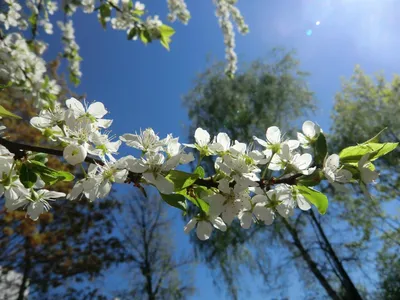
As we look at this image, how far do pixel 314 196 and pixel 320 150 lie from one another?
8 centimetres

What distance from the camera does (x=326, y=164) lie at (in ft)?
1.91

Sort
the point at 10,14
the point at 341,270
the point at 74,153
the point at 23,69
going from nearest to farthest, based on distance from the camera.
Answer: the point at 74,153 < the point at 23,69 < the point at 10,14 < the point at 341,270

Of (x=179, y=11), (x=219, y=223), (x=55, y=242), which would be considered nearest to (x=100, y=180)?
(x=219, y=223)

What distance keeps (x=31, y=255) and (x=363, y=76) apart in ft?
32.3

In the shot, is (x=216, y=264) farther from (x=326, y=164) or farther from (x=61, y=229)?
(x=326, y=164)

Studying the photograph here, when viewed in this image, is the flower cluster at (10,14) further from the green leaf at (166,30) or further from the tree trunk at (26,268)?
the tree trunk at (26,268)

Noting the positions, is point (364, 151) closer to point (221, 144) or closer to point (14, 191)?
point (221, 144)

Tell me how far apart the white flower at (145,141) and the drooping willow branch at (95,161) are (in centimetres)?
5

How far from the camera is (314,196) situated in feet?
2.02

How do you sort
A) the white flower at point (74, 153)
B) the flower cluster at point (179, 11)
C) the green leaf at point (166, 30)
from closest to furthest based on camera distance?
the white flower at point (74, 153) < the green leaf at point (166, 30) < the flower cluster at point (179, 11)

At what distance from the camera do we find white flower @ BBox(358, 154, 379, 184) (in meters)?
0.59

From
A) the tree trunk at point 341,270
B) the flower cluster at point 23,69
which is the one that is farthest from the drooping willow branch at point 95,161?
the tree trunk at point 341,270

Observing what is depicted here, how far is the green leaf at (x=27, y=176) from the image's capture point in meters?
0.58

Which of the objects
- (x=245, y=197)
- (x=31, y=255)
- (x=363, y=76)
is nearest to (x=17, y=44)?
(x=245, y=197)
